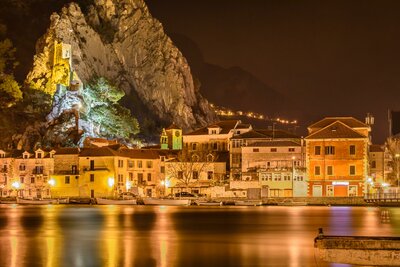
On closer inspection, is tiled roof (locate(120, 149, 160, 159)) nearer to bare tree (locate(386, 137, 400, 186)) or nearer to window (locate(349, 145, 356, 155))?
window (locate(349, 145, 356, 155))

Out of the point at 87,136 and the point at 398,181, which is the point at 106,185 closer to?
the point at 87,136

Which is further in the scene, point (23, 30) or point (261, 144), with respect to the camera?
point (23, 30)

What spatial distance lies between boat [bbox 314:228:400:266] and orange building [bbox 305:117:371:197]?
6071cm

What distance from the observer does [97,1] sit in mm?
154750

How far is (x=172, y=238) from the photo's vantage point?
44281 mm

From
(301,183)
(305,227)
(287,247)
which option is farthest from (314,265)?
(301,183)

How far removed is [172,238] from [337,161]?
46.8m

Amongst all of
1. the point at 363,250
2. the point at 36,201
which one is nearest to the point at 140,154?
the point at 36,201

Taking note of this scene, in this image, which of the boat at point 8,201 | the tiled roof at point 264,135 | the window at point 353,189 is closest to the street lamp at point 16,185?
the boat at point 8,201

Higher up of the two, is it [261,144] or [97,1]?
[97,1]

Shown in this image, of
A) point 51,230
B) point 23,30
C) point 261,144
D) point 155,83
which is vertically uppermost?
point 23,30

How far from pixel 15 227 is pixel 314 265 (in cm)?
3102

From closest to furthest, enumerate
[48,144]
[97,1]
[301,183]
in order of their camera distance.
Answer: [301,183] → [48,144] → [97,1]

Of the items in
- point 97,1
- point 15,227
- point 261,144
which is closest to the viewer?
point 15,227
